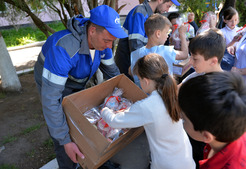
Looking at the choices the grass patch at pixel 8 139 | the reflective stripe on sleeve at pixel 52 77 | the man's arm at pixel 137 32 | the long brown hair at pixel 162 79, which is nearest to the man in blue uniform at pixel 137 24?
the man's arm at pixel 137 32

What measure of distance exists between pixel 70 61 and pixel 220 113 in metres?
1.25

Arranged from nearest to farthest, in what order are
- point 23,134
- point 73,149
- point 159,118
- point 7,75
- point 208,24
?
1. point 159,118
2. point 73,149
3. point 23,134
4. point 208,24
5. point 7,75

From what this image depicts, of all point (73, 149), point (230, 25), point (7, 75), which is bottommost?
point (7, 75)

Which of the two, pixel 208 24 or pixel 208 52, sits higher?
pixel 208 52

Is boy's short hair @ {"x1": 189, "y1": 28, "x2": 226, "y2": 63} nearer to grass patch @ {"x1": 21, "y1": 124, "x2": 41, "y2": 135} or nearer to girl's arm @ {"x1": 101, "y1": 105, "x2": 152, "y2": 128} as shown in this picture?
girl's arm @ {"x1": 101, "y1": 105, "x2": 152, "y2": 128}

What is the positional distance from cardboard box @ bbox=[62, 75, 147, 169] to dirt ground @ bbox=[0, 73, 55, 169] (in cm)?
127

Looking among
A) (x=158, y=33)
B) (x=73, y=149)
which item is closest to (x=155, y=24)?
(x=158, y=33)

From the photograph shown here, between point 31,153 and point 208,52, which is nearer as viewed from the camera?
point 208,52

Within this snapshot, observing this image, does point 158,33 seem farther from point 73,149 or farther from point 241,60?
point 73,149

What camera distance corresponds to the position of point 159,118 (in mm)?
1400

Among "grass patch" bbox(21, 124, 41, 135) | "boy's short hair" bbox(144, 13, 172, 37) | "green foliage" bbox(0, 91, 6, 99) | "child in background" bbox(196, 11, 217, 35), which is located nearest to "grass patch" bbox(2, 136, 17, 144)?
"grass patch" bbox(21, 124, 41, 135)

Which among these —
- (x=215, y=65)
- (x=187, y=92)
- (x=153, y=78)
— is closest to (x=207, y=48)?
(x=215, y=65)

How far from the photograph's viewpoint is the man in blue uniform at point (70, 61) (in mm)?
1577

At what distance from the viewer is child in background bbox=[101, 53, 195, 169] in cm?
140
